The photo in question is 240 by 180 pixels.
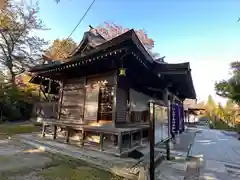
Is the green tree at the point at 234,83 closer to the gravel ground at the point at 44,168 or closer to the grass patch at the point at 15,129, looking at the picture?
the gravel ground at the point at 44,168

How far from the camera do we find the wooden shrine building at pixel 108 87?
4.91m

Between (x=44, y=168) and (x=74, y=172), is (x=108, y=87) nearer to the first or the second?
(x=74, y=172)

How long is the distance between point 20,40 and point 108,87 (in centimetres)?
1520

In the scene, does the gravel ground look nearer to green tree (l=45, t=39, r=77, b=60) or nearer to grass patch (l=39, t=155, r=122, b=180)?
grass patch (l=39, t=155, r=122, b=180)

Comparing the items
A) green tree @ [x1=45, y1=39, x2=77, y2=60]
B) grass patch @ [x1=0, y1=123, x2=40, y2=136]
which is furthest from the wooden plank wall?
green tree @ [x1=45, y1=39, x2=77, y2=60]

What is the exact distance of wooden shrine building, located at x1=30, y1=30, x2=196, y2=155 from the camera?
4.91 metres

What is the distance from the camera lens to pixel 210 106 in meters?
25.8

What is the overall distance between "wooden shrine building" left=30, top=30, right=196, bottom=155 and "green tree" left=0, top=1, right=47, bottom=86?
11647 millimetres

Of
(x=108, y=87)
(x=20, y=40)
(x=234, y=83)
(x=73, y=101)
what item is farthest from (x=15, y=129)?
(x=234, y=83)

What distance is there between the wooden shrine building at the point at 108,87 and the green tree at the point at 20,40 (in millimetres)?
11647

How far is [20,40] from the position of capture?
54.3 ft

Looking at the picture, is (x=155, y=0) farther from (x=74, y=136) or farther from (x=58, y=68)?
(x=74, y=136)

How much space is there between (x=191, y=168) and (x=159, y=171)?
0.96 metres

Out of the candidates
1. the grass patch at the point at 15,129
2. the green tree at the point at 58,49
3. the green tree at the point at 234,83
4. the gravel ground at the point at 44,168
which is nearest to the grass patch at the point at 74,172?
the gravel ground at the point at 44,168
